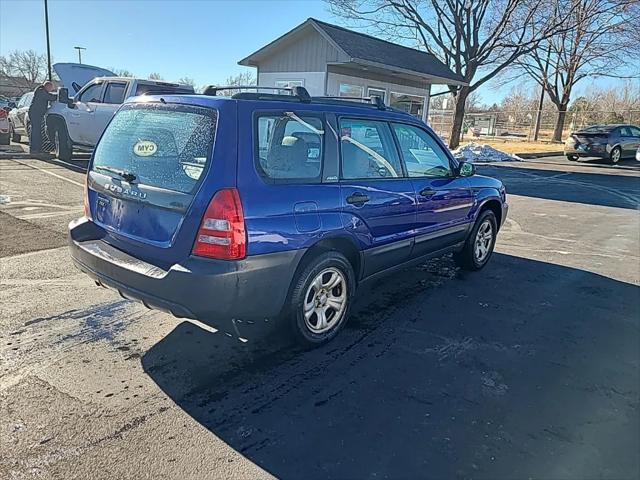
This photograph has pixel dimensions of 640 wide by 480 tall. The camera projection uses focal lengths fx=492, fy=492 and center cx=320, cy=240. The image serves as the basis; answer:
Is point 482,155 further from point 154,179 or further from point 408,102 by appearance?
point 154,179

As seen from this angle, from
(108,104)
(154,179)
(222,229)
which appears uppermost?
(108,104)

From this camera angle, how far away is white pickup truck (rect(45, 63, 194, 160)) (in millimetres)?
10297

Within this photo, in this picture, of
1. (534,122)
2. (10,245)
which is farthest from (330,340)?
(534,122)

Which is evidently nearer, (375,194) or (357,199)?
(357,199)

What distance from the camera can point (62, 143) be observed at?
12336mm

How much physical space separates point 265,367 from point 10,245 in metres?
4.00

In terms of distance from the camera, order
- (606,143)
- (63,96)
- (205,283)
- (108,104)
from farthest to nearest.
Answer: (606,143) → (63,96) → (108,104) → (205,283)

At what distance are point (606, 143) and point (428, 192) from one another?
20.2 meters

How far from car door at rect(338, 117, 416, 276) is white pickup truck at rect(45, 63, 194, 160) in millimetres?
6659

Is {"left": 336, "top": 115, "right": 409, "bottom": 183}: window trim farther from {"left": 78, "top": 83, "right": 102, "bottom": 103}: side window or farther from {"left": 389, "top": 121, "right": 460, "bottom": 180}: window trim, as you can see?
{"left": 78, "top": 83, "right": 102, "bottom": 103}: side window

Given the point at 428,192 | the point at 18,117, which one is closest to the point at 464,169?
the point at 428,192

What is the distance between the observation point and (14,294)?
168 inches

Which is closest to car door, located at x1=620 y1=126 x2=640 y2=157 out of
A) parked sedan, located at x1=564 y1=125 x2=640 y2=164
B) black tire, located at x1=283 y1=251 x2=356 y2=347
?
parked sedan, located at x1=564 y1=125 x2=640 y2=164

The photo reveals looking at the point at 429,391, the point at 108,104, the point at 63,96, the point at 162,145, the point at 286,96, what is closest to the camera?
the point at 429,391
